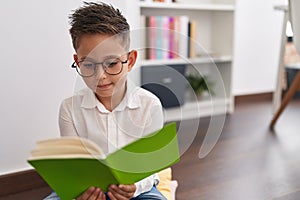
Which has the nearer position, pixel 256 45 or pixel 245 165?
pixel 245 165

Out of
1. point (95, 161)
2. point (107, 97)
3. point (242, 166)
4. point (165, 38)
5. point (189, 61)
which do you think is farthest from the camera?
point (242, 166)

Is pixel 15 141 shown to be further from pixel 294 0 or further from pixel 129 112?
pixel 294 0

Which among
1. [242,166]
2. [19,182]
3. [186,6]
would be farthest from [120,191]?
[186,6]

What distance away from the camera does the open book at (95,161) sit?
569mm

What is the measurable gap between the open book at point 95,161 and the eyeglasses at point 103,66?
0.53 feet

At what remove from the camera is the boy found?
0.68 metres

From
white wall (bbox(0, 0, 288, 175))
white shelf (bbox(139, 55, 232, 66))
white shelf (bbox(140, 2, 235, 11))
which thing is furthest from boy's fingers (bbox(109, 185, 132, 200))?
white shelf (bbox(140, 2, 235, 11))

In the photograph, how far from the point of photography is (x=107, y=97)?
0.77m

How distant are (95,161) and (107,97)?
235 millimetres

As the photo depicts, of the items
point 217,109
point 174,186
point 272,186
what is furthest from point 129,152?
point 272,186

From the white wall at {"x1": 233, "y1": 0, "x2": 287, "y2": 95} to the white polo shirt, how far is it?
66.5 inches

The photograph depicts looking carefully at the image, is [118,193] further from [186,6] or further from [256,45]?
[256,45]

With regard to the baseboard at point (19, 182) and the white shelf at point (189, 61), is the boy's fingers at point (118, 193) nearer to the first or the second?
the white shelf at point (189, 61)

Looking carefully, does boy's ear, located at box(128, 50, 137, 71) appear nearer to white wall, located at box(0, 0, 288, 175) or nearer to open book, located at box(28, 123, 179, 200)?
open book, located at box(28, 123, 179, 200)
